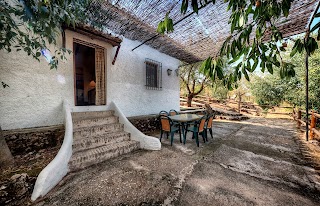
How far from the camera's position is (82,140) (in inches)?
120

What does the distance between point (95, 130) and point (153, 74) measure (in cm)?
352

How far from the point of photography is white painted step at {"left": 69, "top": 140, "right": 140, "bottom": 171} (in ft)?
8.62

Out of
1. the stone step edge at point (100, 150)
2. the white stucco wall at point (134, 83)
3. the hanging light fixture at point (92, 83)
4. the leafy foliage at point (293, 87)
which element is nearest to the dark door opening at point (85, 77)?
the hanging light fixture at point (92, 83)

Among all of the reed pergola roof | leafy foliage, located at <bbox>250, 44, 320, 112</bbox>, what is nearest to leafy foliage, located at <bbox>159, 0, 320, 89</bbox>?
the reed pergola roof

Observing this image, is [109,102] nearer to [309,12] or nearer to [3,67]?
[3,67]

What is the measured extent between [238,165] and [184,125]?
1.85 m

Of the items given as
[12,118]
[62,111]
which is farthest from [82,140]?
[12,118]

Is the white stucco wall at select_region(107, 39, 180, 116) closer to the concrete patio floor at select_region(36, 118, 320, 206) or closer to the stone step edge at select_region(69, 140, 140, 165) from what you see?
the stone step edge at select_region(69, 140, 140, 165)

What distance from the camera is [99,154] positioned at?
2926mm

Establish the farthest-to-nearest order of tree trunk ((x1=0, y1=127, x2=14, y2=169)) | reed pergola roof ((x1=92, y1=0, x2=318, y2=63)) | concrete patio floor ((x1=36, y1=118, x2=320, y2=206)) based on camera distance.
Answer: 1. reed pergola roof ((x1=92, y1=0, x2=318, y2=63))
2. tree trunk ((x1=0, y1=127, x2=14, y2=169))
3. concrete patio floor ((x1=36, y1=118, x2=320, y2=206))

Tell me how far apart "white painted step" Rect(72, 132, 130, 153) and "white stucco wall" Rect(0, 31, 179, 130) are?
3.27ft

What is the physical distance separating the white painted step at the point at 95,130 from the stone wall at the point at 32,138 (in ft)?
1.38

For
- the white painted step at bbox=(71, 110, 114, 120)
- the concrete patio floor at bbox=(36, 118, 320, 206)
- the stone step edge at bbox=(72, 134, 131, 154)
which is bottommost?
the concrete patio floor at bbox=(36, 118, 320, 206)

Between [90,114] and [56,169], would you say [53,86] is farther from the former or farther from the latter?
[56,169]
